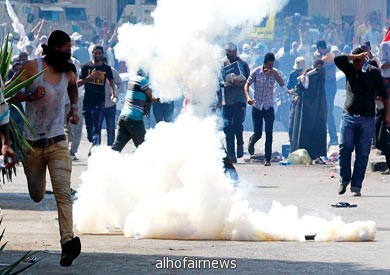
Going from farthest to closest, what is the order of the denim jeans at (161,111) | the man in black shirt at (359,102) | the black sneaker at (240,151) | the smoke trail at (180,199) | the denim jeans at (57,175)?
the denim jeans at (161,111)
the black sneaker at (240,151)
the man in black shirt at (359,102)
the smoke trail at (180,199)
the denim jeans at (57,175)

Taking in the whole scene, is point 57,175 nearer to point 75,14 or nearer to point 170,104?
point 170,104

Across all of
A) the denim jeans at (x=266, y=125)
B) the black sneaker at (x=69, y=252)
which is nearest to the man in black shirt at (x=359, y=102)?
the black sneaker at (x=69, y=252)

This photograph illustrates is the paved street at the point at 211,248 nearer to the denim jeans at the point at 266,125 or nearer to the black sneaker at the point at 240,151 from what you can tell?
the denim jeans at the point at 266,125

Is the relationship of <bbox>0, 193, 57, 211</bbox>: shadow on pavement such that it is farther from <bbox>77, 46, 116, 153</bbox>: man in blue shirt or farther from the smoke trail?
<bbox>77, 46, 116, 153</bbox>: man in blue shirt

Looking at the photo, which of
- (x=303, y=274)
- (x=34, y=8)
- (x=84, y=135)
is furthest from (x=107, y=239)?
(x=34, y=8)

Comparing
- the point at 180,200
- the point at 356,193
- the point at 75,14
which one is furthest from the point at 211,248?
the point at 75,14

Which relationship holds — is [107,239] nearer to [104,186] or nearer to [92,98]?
[104,186]

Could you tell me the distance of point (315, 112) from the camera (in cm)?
2436

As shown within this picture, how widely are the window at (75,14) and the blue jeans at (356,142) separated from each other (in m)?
28.1

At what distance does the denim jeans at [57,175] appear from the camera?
10.5 metres

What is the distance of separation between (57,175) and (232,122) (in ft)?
42.7

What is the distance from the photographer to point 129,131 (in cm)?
1680

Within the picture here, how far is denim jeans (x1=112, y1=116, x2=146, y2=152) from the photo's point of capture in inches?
658

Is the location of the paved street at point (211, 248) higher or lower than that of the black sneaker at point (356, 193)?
higher
